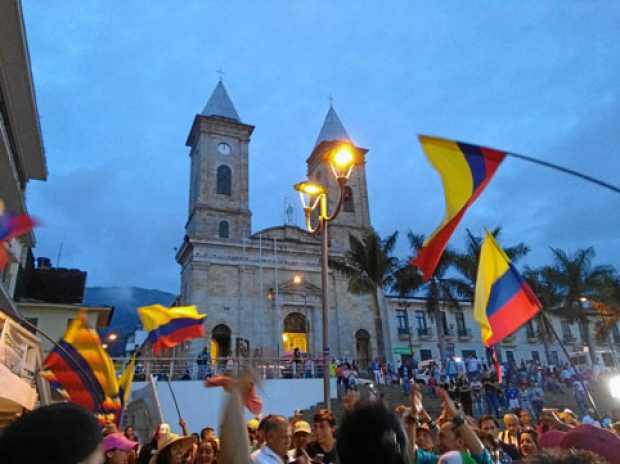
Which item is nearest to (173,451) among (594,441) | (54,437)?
(54,437)

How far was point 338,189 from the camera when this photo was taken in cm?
3966

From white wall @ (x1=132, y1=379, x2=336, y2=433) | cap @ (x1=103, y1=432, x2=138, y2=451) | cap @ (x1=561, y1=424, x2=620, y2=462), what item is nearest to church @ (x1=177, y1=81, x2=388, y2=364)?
white wall @ (x1=132, y1=379, x2=336, y2=433)

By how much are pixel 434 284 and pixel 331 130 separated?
19.8m

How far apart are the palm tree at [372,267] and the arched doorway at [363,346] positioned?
6758 mm

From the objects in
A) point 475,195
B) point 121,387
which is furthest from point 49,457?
point 121,387

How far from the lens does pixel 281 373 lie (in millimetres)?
20438

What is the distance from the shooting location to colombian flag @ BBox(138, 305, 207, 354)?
9641 millimetres

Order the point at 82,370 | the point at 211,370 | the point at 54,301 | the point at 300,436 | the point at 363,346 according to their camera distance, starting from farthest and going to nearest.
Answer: the point at 363,346
the point at 54,301
the point at 211,370
the point at 82,370
the point at 300,436

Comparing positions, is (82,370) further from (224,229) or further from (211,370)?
(224,229)

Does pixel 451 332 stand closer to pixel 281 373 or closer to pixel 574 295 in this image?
pixel 574 295

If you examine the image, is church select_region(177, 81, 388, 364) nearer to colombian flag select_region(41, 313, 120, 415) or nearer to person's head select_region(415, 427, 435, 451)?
colombian flag select_region(41, 313, 120, 415)

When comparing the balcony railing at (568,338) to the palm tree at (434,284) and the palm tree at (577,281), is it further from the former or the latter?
the palm tree at (434,284)

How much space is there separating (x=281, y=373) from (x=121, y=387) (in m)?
12.5

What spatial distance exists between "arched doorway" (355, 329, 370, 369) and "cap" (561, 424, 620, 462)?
31449 millimetres
